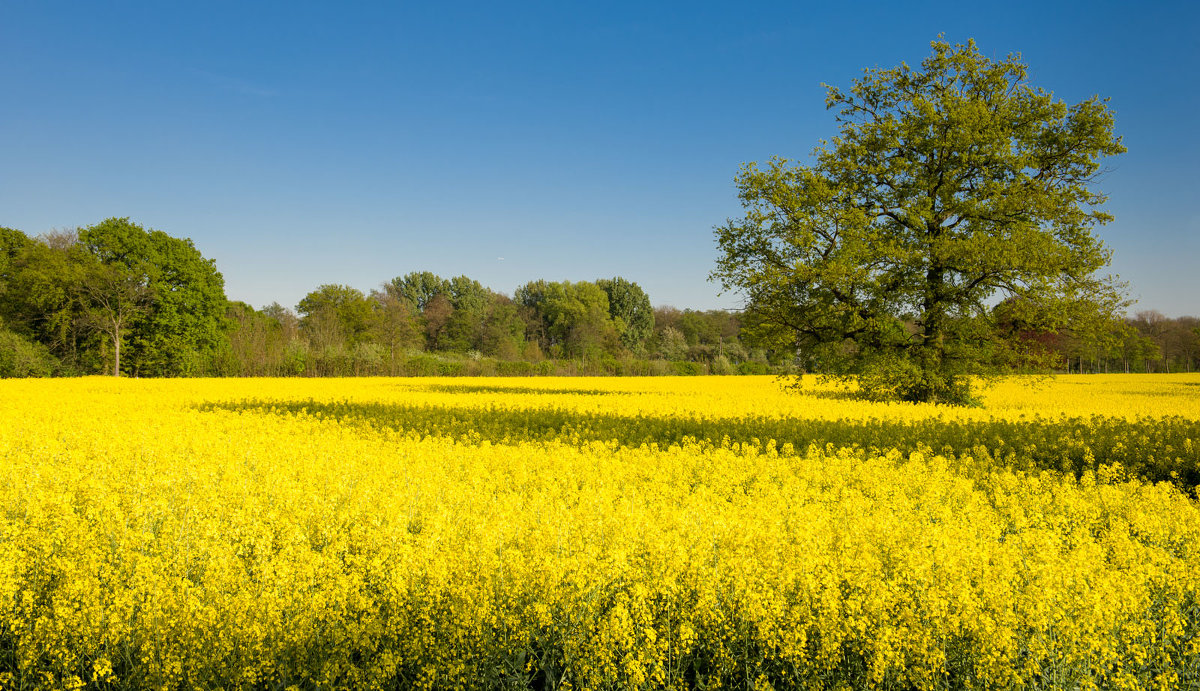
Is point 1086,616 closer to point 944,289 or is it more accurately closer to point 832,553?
point 832,553

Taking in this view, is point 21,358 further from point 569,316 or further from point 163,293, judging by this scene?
point 569,316

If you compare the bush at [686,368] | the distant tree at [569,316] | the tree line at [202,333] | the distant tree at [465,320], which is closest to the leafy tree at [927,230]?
the tree line at [202,333]

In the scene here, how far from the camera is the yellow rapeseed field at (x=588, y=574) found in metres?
3.78

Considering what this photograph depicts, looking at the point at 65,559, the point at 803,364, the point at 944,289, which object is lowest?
the point at 65,559

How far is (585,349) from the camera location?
6931 centimetres

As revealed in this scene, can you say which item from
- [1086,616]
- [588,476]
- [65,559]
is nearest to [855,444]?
[588,476]

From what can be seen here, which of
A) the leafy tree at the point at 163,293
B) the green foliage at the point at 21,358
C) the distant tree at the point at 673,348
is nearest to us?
the green foliage at the point at 21,358

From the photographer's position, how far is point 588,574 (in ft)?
14.0

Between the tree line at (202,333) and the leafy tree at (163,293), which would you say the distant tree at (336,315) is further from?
the leafy tree at (163,293)

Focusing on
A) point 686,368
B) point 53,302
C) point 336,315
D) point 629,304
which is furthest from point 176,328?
point 629,304

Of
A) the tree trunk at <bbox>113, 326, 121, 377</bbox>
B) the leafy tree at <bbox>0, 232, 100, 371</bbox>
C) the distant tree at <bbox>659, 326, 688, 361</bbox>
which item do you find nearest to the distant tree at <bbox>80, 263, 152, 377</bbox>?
the tree trunk at <bbox>113, 326, 121, 377</bbox>

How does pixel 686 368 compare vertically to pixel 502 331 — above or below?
below

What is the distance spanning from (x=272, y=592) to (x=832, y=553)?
13.2ft

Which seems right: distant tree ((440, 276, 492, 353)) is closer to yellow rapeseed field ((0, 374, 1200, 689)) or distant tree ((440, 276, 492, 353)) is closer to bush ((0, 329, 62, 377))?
bush ((0, 329, 62, 377))
